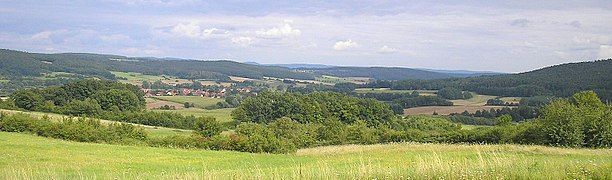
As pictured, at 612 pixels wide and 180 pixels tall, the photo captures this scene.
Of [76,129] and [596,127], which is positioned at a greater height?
[596,127]

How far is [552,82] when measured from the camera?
390 ft

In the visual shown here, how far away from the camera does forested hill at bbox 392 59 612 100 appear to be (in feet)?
343

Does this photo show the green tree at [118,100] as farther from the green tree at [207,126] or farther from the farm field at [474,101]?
the farm field at [474,101]

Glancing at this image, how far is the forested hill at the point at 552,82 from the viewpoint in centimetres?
10446

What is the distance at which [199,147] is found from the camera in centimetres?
4584

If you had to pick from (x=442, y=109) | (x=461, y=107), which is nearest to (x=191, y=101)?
(x=442, y=109)

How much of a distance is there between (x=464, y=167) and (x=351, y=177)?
7.34 feet

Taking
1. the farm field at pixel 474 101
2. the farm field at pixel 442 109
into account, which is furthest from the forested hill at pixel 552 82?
the farm field at pixel 442 109

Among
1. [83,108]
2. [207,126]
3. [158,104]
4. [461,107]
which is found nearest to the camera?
[207,126]

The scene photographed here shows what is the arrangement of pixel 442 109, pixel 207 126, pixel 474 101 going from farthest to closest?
pixel 474 101
pixel 442 109
pixel 207 126

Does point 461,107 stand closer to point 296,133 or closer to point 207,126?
point 296,133

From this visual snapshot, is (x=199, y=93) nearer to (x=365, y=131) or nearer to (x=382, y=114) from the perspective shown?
(x=382, y=114)

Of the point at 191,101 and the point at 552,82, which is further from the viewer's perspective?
the point at 191,101

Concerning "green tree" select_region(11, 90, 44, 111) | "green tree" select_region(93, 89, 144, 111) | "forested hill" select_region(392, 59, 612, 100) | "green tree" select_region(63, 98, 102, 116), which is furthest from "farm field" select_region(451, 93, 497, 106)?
"green tree" select_region(11, 90, 44, 111)
